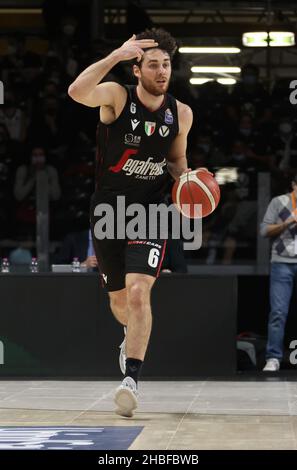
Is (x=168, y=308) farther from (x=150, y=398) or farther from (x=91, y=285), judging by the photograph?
(x=150, y=398)

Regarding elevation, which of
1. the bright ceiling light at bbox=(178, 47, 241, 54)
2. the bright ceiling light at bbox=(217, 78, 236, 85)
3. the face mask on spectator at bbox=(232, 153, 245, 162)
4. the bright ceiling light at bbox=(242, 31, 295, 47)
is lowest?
the face mask on spectator at bbox=(232, 153, 245, 162)

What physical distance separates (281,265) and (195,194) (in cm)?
395

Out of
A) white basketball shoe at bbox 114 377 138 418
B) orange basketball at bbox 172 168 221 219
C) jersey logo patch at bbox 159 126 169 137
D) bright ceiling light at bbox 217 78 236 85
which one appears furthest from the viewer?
bright ceiling light at bbox 217 78 236 85

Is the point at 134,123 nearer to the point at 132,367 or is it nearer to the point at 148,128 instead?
the point at 148,128

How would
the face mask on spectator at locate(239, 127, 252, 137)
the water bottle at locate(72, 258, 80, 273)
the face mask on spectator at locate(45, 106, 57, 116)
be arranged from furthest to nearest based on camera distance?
the face mask on spectator at locate(45, 106, 57, 116) → the face mask on spectator at locate(239, 127, 252, 137) → the water bottle at locate(72, 258, 80, 273)

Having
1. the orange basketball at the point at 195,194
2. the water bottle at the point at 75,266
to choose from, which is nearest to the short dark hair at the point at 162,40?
the orange basketball at the point at 195,194

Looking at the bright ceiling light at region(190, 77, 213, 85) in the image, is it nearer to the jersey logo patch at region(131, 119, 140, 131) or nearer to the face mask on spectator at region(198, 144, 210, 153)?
the face mask on spectator at region(198, 144, 210, 153)

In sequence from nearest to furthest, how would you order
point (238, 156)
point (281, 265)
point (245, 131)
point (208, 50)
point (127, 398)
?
1. point (127, 398)
2. point (281, 265)
3. point (238, 156)
4. point (245, 131)
5. point (208, 50)

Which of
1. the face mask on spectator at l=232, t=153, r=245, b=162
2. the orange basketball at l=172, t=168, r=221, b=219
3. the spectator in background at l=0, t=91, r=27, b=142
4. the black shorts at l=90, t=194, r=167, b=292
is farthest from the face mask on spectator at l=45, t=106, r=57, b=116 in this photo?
the orange basketball at l=172, t=168, r=221, b=219

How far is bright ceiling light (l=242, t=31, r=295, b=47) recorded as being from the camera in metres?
14.9

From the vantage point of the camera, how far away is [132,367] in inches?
318

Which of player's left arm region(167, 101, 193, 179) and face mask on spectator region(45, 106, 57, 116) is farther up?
face mask on spectator region(45, 106, 57, 116)

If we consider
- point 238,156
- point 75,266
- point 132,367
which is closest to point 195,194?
point 132,367
